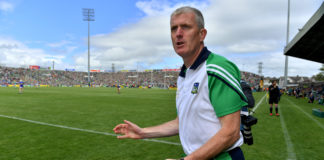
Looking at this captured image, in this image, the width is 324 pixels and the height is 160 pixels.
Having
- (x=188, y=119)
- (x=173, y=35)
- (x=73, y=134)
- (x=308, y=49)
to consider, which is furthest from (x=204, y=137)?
(x=308, y=49)

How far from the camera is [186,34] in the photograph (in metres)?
1.26

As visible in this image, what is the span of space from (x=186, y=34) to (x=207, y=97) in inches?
15.8

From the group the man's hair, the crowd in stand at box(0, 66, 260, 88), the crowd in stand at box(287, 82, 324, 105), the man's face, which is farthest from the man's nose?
the crowd in stand at box(0, 66, 260, 88)

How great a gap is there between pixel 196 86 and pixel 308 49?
81.5 feet

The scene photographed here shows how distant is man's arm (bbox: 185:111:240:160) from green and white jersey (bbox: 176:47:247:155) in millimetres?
42

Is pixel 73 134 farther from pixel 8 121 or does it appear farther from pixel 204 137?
pixel 204 137

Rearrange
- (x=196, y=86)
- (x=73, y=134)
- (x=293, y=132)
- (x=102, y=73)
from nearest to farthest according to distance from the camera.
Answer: (x=196, y=86)
(x=73, y=134)
(x=293, y=132)
(x=102, y=73)

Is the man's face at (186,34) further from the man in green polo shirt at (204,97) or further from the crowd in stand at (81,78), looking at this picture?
the crowd in stand at (81,78)

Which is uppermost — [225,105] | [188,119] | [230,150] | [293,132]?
[225,105]

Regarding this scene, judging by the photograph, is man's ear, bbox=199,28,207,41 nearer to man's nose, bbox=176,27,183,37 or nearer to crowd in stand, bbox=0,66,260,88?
man's nose, bbox=176,27,183,37

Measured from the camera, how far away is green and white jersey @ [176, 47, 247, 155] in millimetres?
1120

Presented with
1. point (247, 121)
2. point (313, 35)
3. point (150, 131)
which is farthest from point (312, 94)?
point (150, 131)

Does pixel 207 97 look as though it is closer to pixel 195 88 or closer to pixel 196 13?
pixel 195 88

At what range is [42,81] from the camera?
8138cm
